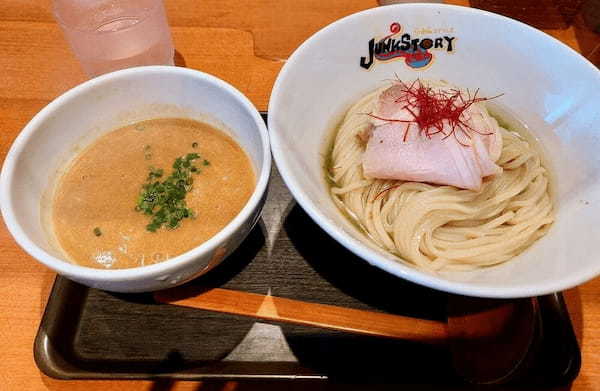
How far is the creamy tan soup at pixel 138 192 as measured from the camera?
1387 millimetres

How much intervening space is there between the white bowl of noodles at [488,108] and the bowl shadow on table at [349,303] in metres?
0.13

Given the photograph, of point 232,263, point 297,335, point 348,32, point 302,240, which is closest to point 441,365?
point 297,335

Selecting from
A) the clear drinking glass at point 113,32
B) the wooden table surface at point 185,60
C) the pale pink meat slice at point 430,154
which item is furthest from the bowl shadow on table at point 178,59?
the pale pink meat slice at point 430,154

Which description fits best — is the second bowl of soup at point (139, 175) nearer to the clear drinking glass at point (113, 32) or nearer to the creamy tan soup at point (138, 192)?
the creamy tan soup at point (138, 192)

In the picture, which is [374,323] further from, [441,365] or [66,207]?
[66,207]

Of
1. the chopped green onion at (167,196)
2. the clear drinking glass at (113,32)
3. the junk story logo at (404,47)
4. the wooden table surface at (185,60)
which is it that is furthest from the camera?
the clear drinking glass at (113,32)

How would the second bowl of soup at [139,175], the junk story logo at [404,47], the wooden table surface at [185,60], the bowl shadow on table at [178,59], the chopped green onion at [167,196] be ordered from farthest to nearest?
1. the bowl shadow on table at [178,59]
2. the junk story logo at [404,47]
3. the wooden table surface at [185,60]
4. the chopped green onion at [167,196]
5. the second bowl of soup at [139,175]

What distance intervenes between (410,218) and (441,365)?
19.6 inches

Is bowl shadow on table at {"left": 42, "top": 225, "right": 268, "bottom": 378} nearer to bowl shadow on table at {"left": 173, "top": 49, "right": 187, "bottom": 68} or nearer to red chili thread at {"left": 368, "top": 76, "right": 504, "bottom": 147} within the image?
red chili thread at {"left": 368, "top": 76, "right": 504, "bottom": 147}

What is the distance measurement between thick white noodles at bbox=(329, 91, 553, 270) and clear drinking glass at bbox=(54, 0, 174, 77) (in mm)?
1131

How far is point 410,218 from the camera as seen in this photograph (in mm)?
1543

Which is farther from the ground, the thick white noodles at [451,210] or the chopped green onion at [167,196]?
the chopped green onion at [167,196]

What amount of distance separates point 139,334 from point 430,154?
119cm

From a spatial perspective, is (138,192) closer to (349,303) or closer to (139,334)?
(139,334)
